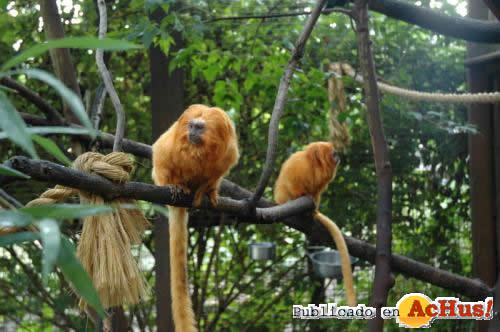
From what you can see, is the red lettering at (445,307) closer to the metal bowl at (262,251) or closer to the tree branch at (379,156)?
the tree branch at (379,156)

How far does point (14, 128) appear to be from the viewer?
483mm

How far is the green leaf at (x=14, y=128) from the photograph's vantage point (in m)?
0.47

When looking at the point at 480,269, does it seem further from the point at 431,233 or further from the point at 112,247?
the point at 112,247

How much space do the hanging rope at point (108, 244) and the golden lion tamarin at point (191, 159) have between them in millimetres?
509

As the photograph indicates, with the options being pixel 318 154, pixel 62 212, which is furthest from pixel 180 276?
pixel 318 154

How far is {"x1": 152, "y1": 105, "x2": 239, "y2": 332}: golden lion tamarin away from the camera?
1.97 metres

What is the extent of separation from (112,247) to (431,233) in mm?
3354

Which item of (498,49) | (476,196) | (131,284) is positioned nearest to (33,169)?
(131,284)

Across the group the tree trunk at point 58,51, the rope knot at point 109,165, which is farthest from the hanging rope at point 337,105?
the rope knot at point 109,165

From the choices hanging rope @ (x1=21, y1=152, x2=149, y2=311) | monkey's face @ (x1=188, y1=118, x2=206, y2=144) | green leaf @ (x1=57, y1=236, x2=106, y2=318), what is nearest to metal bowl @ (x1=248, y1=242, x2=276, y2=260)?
monkey's face @ (x1=188, y1=118, x2=206, y2=144)

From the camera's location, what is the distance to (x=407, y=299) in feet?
6.88

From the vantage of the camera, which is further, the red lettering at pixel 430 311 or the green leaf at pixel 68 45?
the red lettering at pixel 430 311

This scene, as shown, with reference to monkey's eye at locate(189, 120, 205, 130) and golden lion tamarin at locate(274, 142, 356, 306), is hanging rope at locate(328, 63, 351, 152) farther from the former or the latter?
monkey's eye at locate(189, 120, 205, 130)

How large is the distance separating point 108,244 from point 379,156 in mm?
813
